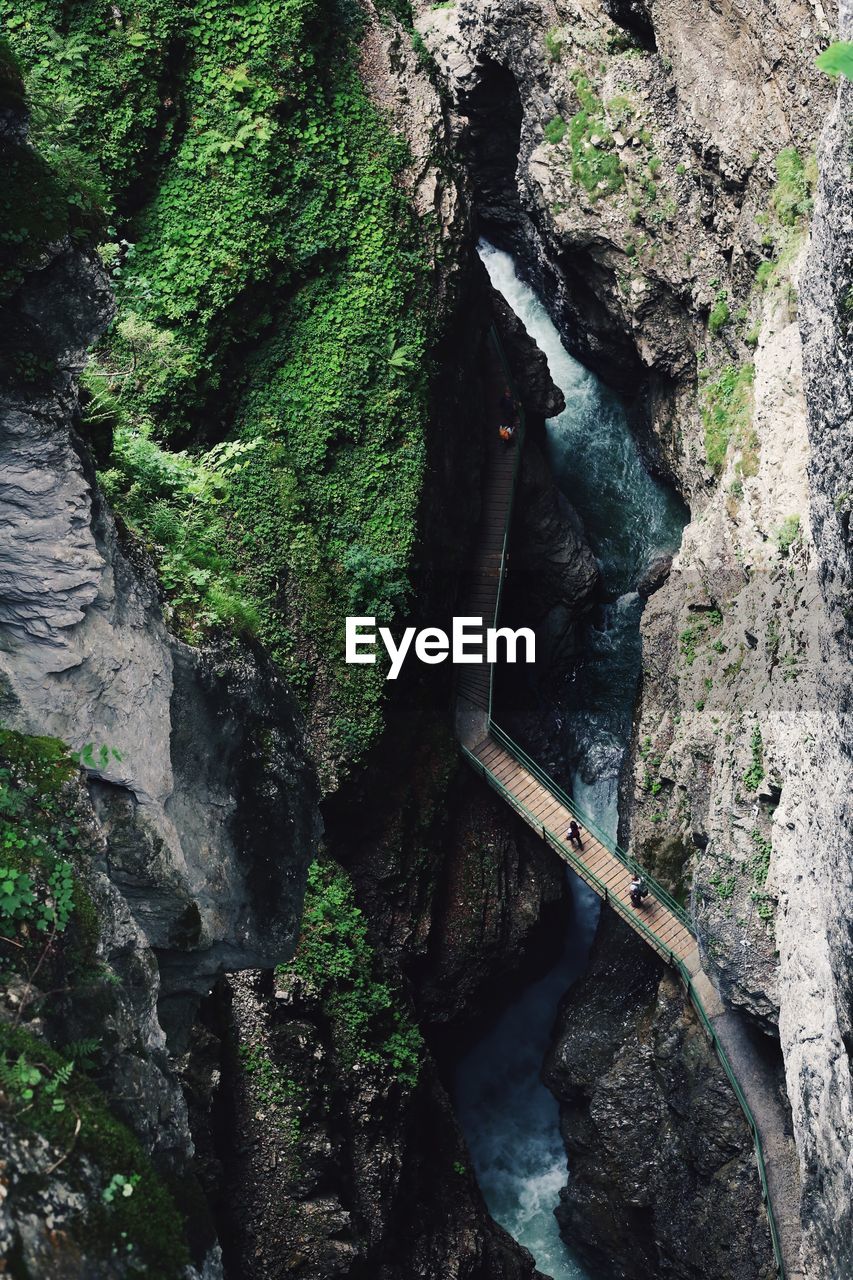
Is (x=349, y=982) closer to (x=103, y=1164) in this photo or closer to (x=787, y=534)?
(x=787, y=534)

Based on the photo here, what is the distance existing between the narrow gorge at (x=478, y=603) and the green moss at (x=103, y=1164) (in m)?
2.65

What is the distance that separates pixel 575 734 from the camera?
2303 cm

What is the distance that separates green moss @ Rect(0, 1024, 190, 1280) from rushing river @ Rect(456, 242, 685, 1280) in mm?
14960

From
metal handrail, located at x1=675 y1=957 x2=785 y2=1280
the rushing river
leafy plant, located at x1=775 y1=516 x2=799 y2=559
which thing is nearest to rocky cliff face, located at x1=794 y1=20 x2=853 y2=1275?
metal handrail, located at x1=675 y1=957 x2=785 y2=1280

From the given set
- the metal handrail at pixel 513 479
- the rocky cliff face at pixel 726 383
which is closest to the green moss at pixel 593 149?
the rocky cliff face at pixel 726 383

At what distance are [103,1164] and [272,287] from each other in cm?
1478

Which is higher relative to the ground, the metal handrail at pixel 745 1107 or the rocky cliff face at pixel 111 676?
the rocky cliff face at pixel 111 676

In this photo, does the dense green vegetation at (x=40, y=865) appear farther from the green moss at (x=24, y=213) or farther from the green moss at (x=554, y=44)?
the green moss at (x=554, y=44)

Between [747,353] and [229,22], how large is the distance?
9214 millimetres

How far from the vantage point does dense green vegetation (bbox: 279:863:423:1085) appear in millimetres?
17266

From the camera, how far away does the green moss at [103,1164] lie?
6.61m

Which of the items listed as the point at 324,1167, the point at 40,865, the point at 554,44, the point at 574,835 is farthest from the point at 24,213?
the point at 554,44

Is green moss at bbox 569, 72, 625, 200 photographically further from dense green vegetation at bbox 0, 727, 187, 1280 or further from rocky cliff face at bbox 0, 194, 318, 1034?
dense green vegetation at bbox 0, 727, 187, 1280

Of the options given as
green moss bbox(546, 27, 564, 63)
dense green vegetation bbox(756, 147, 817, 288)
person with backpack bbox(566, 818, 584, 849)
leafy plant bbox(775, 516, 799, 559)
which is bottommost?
person with backpack bbox(566, 818, 584, 849)
